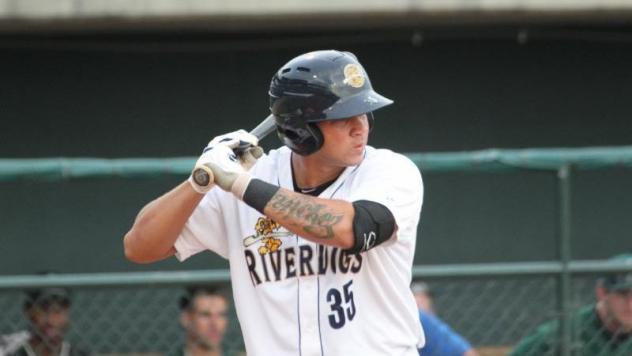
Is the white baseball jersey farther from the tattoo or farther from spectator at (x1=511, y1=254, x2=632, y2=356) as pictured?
spectator at (x1=511, y1=254, x2=632, y2=356)

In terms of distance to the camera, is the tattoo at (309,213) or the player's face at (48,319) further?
the player's face at (48,319)

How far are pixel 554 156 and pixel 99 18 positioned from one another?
12.5 feet

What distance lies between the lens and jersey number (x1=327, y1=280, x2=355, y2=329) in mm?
2881

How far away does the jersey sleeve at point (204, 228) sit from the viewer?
10.1 feet

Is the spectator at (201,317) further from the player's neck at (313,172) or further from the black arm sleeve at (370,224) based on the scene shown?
the black arm sleeve at (370,224)

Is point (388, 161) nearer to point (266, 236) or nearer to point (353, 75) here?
point (353, 75)

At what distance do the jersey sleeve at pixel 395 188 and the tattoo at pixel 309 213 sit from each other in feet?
0.50

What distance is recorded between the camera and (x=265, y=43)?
8.13 metres

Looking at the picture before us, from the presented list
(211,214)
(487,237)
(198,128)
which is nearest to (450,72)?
(487,237)

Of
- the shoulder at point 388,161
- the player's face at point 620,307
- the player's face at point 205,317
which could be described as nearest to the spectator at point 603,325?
the player's face at point 620,307

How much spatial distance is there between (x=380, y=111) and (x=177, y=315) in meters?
2.49

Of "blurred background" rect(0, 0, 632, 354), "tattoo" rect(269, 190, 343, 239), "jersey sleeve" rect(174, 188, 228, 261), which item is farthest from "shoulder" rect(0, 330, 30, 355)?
"blurred background" rect(0, 0, 632, 354)

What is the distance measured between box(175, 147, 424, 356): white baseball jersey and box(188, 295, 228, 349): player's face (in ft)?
4.42

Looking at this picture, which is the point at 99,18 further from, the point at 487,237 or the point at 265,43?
the point at 487,237
